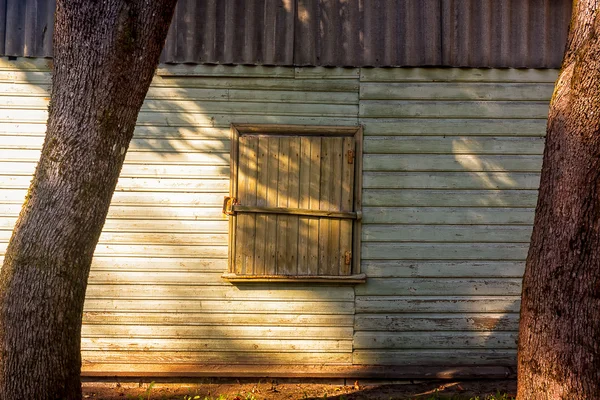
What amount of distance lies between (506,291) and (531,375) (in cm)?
243

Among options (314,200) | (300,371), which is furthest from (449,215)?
(300,371)

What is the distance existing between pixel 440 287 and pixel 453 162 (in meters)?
1.28

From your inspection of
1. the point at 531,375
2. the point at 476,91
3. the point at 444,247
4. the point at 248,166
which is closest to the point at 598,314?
the point at 531,375

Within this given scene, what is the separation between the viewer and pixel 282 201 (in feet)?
20.4

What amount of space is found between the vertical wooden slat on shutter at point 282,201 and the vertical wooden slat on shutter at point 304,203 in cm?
13

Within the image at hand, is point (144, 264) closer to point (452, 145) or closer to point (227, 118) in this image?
point (227, 118)

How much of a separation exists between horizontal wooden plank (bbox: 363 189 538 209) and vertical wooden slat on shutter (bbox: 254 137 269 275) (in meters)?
1.02

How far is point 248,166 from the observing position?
20.4 feet

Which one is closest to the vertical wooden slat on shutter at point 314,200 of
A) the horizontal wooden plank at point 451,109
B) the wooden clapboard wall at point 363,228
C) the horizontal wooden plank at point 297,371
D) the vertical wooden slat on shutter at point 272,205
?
the wooden clapboard wall at point 363,228

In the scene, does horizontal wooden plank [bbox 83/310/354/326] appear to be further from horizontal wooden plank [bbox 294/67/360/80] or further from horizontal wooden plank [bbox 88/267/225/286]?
horizontal wooden plank [bbox 294/67/360/80]

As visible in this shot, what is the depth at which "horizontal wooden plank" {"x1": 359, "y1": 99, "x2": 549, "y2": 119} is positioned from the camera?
6309 millimetres

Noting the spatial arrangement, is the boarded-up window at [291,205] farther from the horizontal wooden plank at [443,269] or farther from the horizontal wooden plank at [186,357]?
the horizontal wooden plank at [186,357]

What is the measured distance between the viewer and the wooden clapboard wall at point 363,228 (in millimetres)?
6262

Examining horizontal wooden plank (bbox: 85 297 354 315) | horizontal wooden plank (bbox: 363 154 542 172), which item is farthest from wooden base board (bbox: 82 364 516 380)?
horizontal wooden plank (bbox: 363 154 542 172)
